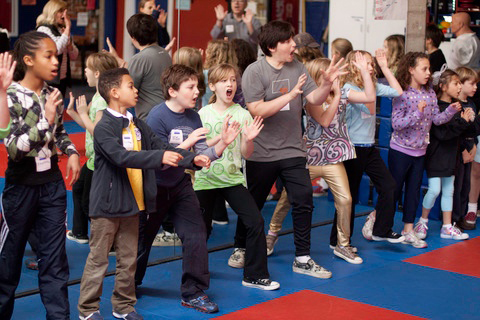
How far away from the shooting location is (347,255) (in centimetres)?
658

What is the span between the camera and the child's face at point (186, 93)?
538 cm

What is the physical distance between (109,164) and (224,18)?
3324mm

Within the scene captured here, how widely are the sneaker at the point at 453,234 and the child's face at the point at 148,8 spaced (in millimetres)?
3465

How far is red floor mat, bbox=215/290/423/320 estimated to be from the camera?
207 inches

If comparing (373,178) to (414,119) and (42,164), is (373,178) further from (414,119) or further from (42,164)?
(42,164)

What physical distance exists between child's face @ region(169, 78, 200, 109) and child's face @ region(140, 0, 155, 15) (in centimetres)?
108

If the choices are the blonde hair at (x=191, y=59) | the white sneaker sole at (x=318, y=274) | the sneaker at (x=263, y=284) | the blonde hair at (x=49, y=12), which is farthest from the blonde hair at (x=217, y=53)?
the sneaker at (x=263, y=284)

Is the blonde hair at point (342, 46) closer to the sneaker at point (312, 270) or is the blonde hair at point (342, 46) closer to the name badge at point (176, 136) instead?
the sneaker at point (312, 270)

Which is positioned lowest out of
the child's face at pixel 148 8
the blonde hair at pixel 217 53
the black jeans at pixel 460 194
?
the black jeans at pixel 460 194

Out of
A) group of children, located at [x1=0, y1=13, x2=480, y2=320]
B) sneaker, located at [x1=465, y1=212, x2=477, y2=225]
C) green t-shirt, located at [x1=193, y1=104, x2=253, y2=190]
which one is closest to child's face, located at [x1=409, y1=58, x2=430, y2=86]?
group of children, located at [x1=0, y1=13, x2=480, y2=320]

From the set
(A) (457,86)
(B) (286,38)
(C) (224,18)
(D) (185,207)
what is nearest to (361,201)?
(A) (457,86)

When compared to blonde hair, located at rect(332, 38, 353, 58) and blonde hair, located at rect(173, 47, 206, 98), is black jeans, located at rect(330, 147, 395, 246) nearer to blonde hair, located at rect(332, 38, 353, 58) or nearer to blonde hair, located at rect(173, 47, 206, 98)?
blonde hair, located at rect(173, 47, 206, 98)

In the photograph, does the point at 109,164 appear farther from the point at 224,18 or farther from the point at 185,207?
the point at 224,18

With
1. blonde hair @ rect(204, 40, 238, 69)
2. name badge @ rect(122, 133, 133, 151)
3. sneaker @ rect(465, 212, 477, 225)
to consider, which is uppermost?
blonde hair @ rect(204, 40, 238, 69)
